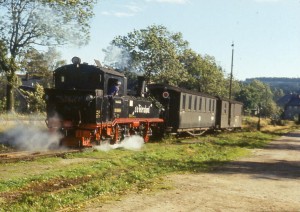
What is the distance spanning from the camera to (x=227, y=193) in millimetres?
9461

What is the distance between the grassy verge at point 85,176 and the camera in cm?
797

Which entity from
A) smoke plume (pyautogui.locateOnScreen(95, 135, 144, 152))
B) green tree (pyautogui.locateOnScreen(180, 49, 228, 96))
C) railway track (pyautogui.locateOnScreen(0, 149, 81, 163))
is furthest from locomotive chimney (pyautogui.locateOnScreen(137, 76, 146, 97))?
green tree (pyautogui.locateOnScreen(180, 49, 228, 96))

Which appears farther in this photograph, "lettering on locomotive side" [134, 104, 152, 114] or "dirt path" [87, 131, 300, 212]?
"lettering on locomotive side" [134, 104, 152, 114]

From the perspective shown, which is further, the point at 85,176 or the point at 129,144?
the point at 129,144

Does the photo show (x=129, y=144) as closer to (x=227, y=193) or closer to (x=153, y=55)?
(x=227, y=193)

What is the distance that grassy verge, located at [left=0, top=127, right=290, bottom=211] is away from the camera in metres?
7.97

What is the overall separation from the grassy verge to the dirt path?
2.10 feet

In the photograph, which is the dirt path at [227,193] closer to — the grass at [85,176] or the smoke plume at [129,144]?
the grass at [85,176]

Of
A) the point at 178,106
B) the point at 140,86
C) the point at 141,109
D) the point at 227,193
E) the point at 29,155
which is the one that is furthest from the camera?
the point at 178,106

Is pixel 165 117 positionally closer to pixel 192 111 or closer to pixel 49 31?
pixel 192 111

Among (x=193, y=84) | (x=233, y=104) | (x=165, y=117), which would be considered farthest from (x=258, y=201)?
(x=193, y=84)

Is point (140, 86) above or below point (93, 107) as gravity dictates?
above

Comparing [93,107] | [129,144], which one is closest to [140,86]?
[129,144]

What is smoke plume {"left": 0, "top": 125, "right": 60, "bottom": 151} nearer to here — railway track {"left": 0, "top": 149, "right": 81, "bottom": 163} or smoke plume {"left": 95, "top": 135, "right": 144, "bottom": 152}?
railway track {"left": 0, "top": 149, "right": 81, "bottom": 163}
